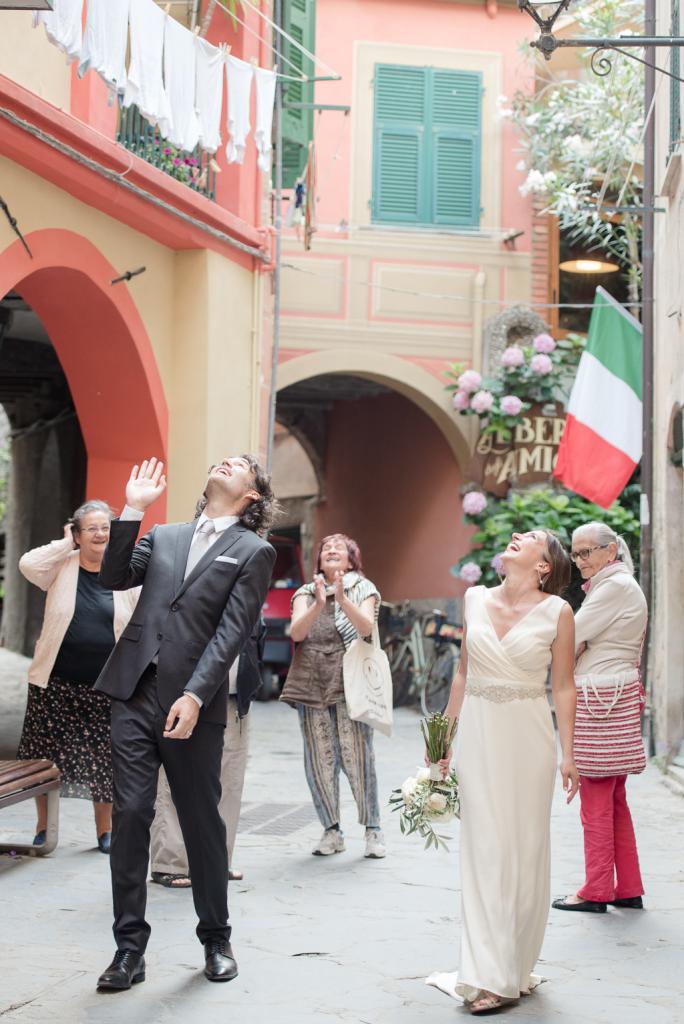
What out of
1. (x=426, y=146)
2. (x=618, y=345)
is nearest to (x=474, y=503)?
(x=618, y=345)

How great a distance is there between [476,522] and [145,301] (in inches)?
228

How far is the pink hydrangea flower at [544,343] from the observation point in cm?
1580

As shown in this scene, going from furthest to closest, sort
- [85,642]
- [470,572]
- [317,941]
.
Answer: [470,572] < [85,642] < [317,941]

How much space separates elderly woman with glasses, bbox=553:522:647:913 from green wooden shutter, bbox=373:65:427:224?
10.7m

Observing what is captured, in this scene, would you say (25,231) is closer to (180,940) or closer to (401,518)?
(180,940)

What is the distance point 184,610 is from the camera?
4.87 metres

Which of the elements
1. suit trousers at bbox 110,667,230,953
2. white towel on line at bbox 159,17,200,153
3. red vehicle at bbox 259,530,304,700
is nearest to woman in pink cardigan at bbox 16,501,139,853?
suit trousers at bbox 110,667,230,953

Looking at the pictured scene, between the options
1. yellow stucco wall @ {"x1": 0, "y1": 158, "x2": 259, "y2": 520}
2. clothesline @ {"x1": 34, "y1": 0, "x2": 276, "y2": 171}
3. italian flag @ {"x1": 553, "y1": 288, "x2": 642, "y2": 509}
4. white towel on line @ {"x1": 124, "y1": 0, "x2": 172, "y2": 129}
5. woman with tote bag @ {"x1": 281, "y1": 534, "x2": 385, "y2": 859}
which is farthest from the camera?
italian flag @ {"x1": 553, "y1": 288, "x2": 642, "y2": 509}

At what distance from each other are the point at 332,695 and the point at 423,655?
356 inches

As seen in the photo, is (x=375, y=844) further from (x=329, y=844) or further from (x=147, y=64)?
(x=147, y=64)

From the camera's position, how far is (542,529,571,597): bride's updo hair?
513 centimetres

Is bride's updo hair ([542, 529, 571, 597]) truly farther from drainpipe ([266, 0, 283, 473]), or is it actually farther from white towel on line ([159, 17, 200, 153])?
drainpipe ([266, 0, 283, 473])

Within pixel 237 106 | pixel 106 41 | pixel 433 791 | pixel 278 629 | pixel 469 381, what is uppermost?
pixel 237 106

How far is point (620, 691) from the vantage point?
21.1 ft
